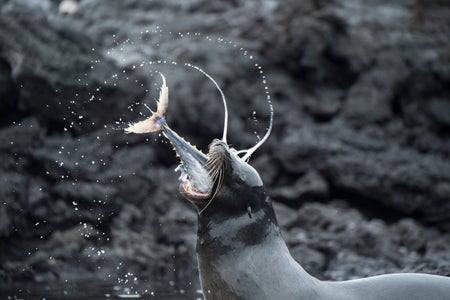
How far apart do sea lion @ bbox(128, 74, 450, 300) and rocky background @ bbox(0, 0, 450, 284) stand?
3.61 meters

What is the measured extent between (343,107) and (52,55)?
333cm

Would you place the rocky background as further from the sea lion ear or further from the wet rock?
the sea lion ear

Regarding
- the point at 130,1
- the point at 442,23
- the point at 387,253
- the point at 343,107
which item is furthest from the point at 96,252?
the point at 442,23

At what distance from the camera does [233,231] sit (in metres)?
3.81

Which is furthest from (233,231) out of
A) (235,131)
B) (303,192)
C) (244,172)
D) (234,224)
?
(235,131)

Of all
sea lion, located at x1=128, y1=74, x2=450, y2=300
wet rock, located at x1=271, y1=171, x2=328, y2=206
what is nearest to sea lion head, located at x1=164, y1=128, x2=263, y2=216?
sea lion, located at x1=128, y1=74, x2=450, y2=300

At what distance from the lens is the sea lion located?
371cm

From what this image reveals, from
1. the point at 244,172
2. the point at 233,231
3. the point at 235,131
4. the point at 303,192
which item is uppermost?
the point at 244,172

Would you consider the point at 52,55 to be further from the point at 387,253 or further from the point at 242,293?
the point at 242,293

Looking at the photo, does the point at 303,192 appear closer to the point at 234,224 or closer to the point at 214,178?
the point at 234,224

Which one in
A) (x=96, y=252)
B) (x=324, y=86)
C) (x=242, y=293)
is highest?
(x=242, y=293)

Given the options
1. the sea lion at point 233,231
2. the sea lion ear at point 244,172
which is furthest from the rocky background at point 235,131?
the sea lion ear at point 244,172

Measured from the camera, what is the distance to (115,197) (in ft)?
28.8

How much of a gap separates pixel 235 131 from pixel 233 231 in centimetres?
590
